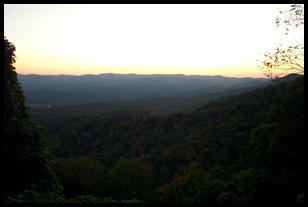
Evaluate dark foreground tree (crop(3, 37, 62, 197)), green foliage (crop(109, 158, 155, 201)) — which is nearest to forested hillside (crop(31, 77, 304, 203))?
green foliage (crop(109, 158, 155, 201))

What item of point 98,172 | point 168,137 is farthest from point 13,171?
point 168,137

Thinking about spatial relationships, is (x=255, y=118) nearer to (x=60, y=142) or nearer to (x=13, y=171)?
(x=13, y=171)

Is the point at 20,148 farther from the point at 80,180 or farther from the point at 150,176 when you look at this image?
the point at 150,176

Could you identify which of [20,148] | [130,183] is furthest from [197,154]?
[20,148]

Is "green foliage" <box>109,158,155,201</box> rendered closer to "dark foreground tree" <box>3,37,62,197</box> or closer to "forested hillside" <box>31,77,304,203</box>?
"forested hillside" <box>31,77,304,203</box>

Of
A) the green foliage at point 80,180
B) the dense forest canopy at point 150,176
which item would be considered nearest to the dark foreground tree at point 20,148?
the dense forest canopy at point 150,176
